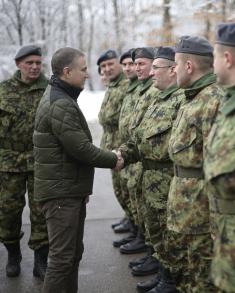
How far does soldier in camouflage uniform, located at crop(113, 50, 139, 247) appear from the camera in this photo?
522 cm

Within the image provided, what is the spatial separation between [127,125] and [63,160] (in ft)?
5.84

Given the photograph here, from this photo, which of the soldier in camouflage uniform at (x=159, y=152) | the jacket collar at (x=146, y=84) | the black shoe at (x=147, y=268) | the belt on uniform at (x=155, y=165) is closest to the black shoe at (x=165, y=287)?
the soldier in camouflage uniform at (x=159, y=152)

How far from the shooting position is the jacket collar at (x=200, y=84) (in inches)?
128

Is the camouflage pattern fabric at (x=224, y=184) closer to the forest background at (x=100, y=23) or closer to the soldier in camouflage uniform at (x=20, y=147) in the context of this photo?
the forest background at (x=100, y=23)

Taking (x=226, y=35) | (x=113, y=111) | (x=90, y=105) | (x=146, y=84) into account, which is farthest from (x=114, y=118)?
(x=90, y=105)

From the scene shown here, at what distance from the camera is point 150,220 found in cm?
413

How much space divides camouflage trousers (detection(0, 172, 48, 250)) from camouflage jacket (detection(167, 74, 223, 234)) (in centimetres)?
178

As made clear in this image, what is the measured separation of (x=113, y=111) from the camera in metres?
5.89

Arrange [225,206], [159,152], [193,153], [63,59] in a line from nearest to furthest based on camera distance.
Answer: [225,206]
[193,153]
[63,59]
[159,152]

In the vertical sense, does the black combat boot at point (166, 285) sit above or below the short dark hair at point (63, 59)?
below

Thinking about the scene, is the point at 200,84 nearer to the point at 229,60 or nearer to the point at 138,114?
the point at 229,60

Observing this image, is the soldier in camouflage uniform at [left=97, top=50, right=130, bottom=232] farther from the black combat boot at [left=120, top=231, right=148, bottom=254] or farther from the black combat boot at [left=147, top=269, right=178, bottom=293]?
the black combat boot at [left=147, top=269, right=178, bottom=293]

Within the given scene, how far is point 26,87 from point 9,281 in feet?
6.08

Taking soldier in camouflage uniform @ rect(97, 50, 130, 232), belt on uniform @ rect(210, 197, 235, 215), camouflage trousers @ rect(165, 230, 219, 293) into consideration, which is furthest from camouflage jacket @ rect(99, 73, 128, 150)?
belt on uniform @ rect(210, 197, 235, 215)
